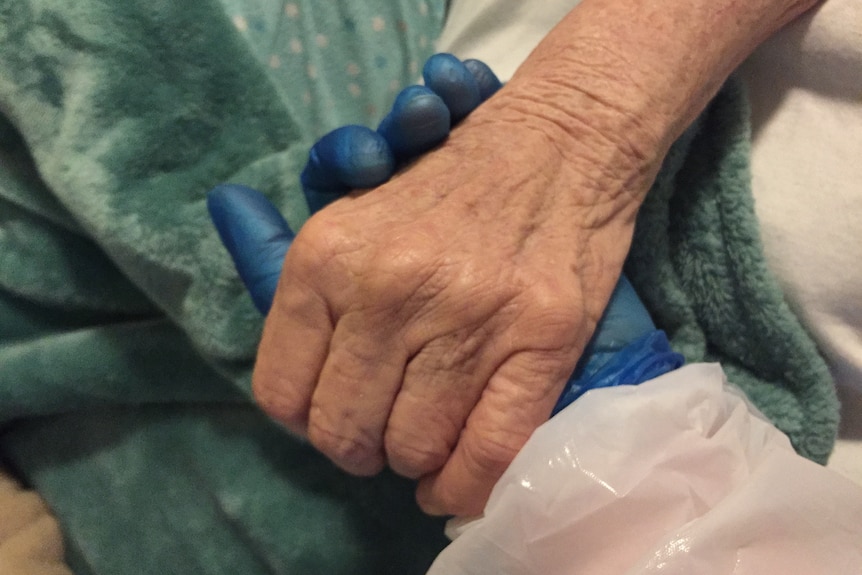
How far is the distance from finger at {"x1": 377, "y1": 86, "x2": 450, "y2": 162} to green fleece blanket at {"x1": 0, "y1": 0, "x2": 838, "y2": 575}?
0.13m

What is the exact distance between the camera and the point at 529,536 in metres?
0.43

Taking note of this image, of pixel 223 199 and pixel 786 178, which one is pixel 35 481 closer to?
pixel 223 199

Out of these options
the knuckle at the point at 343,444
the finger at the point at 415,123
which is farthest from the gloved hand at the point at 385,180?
the knuckle at the point at 343,444

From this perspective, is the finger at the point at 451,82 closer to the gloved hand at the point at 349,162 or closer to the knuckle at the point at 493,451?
the gloved hand at the point at 349,162

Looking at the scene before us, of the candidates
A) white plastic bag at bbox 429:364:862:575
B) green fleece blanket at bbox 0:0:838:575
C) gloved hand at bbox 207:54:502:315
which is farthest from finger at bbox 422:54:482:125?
white plastic bag at bbox 429:364:862:575

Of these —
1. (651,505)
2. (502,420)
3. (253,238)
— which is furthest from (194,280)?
(651,505)

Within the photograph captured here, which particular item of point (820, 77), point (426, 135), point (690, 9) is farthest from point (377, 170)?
point (820, 77)

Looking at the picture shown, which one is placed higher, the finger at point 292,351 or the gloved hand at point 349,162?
the gloved hand at point 349,162

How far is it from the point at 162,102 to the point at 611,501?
0.46 m

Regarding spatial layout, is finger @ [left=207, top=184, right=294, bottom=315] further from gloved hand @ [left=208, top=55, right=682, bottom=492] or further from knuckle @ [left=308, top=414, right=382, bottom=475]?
knuckle @ [left=308, top=414, right=382, bottom=475]

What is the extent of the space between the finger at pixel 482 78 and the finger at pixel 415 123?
3.2 inches

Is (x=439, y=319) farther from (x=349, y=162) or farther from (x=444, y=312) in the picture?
(x=349, y=162)

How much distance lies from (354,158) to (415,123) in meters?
0.05

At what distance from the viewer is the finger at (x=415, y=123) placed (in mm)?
480
